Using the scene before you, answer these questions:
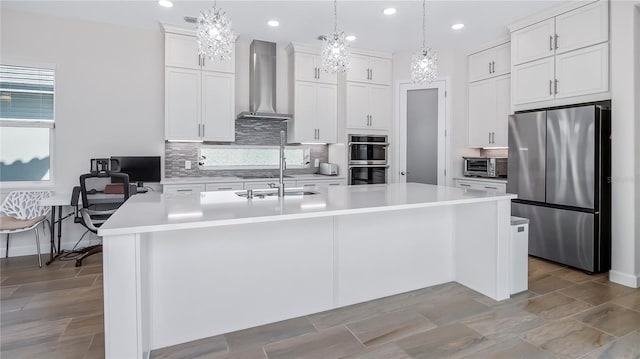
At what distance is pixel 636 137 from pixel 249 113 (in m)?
4.11

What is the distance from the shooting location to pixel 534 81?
3.93m

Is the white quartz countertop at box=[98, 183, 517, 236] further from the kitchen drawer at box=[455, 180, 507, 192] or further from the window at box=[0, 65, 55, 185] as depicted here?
the window at box=[0, 65, 55, 185]

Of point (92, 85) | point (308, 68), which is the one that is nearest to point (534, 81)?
point (308, 68)

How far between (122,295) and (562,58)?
4.42 meters

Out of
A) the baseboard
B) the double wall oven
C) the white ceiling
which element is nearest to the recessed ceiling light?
the white ceiling

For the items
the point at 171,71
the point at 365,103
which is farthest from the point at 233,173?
the point at 365,103

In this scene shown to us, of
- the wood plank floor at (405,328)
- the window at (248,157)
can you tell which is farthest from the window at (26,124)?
the window at (248,157)

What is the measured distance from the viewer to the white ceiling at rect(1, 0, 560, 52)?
3.74 m

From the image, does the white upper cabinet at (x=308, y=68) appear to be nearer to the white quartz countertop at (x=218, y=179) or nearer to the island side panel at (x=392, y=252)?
the white quartz countertop at (x=218, y=179)

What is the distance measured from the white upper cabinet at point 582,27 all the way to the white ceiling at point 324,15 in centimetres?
25

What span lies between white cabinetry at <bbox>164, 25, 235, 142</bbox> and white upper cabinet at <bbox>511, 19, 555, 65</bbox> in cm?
357

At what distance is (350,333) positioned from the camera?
2189 millimetres

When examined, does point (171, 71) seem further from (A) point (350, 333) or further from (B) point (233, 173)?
(A) point (350, 333)

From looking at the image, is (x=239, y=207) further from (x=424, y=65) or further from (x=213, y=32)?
(x=424, y=65)
